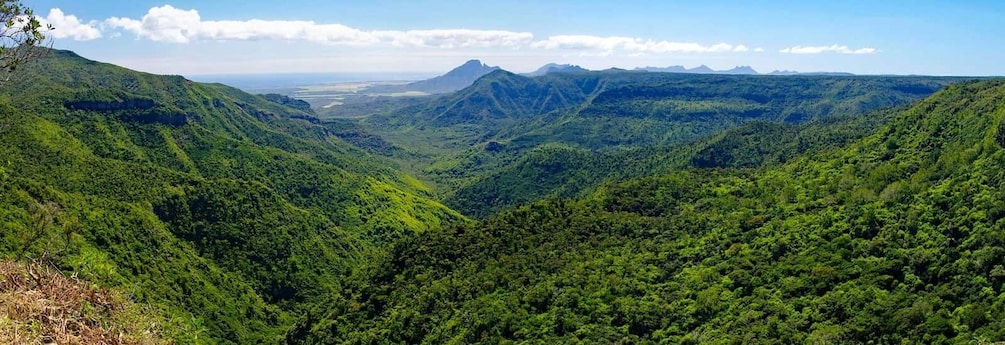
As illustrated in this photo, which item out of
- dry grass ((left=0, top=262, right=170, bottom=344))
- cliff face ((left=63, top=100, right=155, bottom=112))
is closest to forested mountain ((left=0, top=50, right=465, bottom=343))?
cliff face ((left=63, top=100, right=155, bottom=112))

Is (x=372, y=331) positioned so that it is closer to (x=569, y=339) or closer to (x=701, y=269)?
(x=569, y=339)

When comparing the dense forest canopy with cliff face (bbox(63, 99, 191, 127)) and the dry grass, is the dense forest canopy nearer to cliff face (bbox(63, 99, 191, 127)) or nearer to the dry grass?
the dry grass

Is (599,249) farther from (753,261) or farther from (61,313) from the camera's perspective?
(61,313)

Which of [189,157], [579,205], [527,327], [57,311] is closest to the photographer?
[57,311]

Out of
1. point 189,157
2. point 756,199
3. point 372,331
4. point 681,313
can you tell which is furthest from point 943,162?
point 189,157

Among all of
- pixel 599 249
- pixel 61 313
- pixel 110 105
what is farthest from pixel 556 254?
pixel 110 105

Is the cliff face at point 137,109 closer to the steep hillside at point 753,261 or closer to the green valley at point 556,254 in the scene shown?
the green valley at point 556,254

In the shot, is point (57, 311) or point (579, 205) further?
Answer: point (579, 205)
